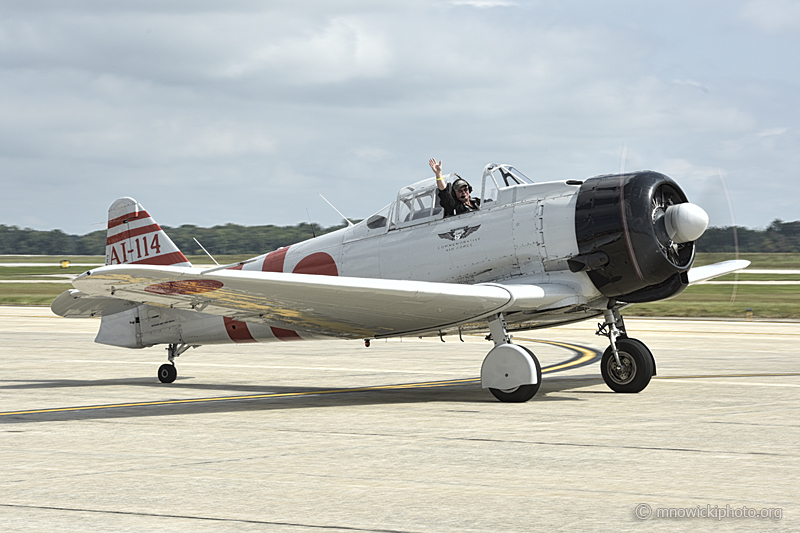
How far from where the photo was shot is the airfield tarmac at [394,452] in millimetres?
5031

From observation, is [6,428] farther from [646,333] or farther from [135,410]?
[646,333]

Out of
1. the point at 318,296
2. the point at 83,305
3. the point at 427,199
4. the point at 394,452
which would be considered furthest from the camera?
the point at 83,305

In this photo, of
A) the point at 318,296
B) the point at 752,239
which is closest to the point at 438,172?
the point at 318,296

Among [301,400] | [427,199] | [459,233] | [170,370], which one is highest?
[427,199]

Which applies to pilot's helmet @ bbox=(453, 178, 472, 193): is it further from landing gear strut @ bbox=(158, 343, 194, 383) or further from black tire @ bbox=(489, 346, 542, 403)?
landing gear strut @ bbox=(158, 343, 194, 383)

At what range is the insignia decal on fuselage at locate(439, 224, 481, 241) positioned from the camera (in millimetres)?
11180

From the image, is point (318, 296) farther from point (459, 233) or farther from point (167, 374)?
point (167, 374)

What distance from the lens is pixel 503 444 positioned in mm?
7453

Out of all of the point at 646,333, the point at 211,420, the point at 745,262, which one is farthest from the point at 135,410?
the point at 646,333

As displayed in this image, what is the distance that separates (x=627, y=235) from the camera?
33.6 ft

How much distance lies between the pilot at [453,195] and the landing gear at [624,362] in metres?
2.38

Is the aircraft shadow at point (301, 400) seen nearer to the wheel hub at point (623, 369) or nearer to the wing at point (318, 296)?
the wheel hub at point (623, 369)

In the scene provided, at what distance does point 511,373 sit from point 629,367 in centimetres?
212

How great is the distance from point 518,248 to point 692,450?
4339mm
